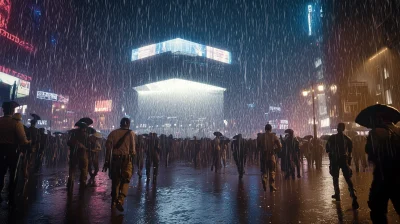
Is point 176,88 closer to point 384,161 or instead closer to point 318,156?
point 318,156

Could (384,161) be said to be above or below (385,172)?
above

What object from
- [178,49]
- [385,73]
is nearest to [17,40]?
[178,49]

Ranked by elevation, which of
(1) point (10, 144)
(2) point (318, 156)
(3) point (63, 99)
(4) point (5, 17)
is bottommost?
(2) point (318, 156)

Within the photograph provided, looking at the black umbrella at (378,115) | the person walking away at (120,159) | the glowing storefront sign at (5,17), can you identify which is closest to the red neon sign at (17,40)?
the glowing storefront sign at (5,17)

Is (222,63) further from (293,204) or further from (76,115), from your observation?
(293,204)

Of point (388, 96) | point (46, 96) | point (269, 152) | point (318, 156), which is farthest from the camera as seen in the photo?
point (46, 96)

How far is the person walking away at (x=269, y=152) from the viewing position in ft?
22.7

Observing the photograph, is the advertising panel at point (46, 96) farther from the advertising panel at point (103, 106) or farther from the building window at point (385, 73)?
the building window at point (385, 73)

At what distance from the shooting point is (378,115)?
3.52 m

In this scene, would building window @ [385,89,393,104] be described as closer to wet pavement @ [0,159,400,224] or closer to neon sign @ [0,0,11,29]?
wet pavement @ [0,159,400,224]

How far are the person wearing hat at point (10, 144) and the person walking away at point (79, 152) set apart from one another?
1.84m

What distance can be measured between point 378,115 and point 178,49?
76.8 meters

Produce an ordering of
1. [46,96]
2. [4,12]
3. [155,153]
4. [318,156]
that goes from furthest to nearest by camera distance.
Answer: [46,96], [4,12], [318,156], [155,153]

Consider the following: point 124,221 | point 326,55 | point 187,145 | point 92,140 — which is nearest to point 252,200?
point 124,221
